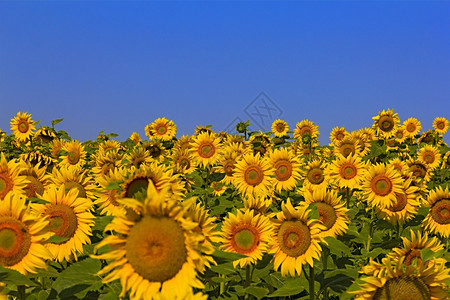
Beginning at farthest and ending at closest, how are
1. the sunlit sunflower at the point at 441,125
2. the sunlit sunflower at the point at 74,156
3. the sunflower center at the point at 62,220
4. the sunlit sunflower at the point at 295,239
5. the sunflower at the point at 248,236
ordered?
the sunlit sunflower at the point at 441,125 → the sunlit sunflower at the point at 74,156 → the sunflower at the point at 248,236 → the sunlit sunflower at the point at 295,239 → the sunflower center at the point at 62,220

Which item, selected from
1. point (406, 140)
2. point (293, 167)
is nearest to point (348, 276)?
point (293, 167)

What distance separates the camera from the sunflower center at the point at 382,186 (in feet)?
28.1

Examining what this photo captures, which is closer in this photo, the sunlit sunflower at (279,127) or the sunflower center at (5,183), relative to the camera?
the sunflower center at (5,183)

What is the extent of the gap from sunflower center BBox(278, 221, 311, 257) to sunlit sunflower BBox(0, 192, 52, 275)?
2616mm

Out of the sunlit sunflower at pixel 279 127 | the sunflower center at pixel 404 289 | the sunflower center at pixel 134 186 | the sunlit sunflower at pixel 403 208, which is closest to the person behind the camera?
the sunflower center at pixel 404 289

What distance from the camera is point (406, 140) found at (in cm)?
2127

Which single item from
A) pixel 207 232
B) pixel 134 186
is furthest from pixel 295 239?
pixel 134 186

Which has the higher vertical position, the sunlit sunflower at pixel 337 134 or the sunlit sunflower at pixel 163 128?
the sunlit sunflower at pixel 337 134

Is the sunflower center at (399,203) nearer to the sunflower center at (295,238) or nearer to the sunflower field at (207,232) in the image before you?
the sunflower field at (207,232)

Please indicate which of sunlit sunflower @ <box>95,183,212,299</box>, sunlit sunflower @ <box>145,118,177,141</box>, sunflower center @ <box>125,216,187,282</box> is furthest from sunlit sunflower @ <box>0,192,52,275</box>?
sunlit sunflower @ <box>145,118,177,141</box>

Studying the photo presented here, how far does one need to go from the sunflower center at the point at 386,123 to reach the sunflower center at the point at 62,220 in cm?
1280

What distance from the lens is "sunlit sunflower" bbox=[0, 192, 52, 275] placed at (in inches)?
148

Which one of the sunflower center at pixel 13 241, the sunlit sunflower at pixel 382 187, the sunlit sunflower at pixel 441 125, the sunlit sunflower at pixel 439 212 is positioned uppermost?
the sunlit sunflower at pixel 441 125

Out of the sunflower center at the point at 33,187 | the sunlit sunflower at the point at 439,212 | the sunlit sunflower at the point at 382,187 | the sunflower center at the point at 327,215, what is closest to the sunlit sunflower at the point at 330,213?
the sunflower center at the point at 327,215
